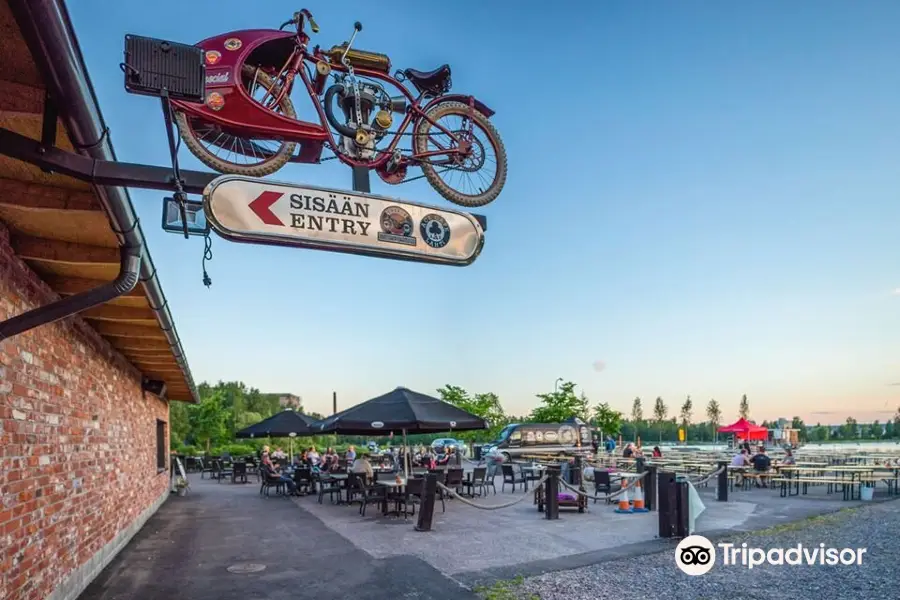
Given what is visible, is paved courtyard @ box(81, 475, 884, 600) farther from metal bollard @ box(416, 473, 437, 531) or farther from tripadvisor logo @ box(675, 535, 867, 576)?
tripadvisor logo @ box(675, 535, 867, 576)

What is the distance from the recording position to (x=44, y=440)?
17.1 feet

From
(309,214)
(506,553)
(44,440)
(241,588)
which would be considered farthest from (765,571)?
(44,440)

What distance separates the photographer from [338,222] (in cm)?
297

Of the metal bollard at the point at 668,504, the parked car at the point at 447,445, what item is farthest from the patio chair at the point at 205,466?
the metal bollard at the point at 668,504

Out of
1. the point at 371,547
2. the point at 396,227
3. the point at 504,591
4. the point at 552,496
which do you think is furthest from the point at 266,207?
the point at 552,496

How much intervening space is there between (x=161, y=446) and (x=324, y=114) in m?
14.1

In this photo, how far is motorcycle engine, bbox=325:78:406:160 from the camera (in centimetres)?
403

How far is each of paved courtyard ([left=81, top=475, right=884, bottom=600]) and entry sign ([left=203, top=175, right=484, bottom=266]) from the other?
172 inches

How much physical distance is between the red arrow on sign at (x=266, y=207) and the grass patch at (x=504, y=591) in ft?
15.4

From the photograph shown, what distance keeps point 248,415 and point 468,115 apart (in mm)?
47165

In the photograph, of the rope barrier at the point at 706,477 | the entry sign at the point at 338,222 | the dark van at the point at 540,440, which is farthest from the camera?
the dark van at the point at 540,440

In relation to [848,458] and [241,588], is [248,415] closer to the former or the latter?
[848,458]

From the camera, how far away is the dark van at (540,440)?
2556cm

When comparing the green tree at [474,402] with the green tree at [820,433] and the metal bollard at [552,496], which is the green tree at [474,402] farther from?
the green tree at [820,433]
